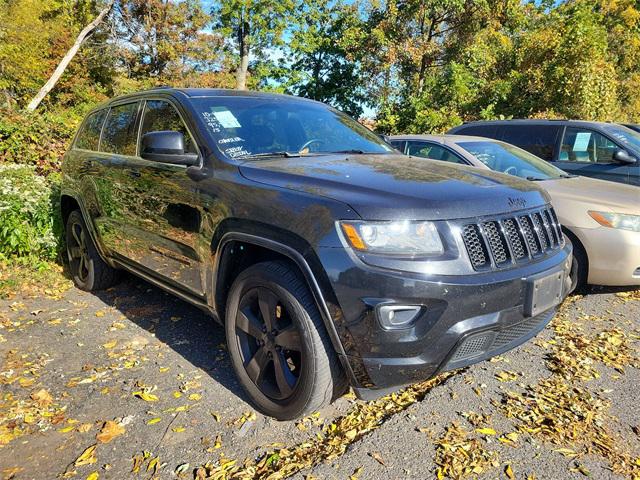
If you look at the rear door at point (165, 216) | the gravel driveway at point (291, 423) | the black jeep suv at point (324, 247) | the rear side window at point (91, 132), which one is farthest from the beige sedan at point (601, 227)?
the rear side window at point (91, 132)

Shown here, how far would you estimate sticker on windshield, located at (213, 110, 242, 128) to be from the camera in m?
3.12

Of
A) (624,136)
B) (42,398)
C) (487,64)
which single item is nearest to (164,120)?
(42,398)

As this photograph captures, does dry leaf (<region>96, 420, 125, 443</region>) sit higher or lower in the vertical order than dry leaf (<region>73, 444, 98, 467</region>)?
lower

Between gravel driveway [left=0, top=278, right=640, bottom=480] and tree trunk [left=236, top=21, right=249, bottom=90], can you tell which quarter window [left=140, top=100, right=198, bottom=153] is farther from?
tree trunk [left=236, top=21, right=249, bottom=90]

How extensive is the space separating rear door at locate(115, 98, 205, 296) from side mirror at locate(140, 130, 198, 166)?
0.10m

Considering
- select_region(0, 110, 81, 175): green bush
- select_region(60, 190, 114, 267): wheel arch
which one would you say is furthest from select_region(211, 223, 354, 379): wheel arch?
select_region(0, 110, 81, 175): green bush

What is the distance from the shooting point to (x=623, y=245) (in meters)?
4.01

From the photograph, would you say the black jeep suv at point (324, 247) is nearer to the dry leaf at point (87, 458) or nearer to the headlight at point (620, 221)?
the dry leaf at point (87, 458)

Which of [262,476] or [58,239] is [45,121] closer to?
[58,239]

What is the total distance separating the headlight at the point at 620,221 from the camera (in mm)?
4035

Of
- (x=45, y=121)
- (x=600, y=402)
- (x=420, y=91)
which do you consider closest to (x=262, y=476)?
(x=600, y=402)

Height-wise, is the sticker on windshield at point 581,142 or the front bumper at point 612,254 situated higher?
the sticker on windshield at point 581,142

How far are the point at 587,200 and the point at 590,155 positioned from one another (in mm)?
3085

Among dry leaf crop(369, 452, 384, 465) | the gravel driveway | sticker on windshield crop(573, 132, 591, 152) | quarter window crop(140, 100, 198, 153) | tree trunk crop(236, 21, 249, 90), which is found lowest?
the gravel driveway
